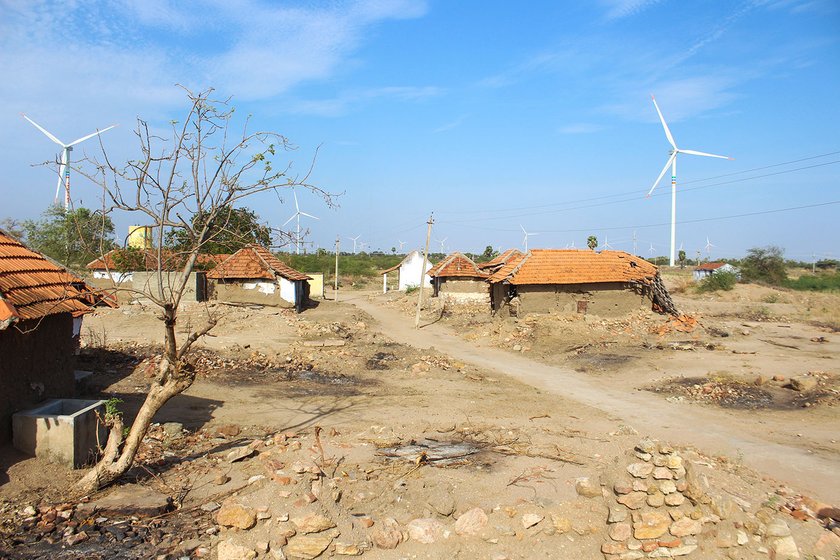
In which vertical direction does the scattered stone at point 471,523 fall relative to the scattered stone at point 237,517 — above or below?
below

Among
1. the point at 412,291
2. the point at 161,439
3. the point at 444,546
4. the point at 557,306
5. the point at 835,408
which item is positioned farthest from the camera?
the point at 412,291

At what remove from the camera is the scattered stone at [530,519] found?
233 inches

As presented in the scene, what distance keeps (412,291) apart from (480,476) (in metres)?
37.2

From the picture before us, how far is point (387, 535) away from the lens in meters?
5.70

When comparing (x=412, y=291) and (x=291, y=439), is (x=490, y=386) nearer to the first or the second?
(x=291, y=439)

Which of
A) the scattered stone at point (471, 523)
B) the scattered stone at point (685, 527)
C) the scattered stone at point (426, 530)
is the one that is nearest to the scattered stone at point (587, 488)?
the scattered stone at point (685, 527)

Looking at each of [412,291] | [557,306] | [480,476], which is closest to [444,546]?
[480,476]

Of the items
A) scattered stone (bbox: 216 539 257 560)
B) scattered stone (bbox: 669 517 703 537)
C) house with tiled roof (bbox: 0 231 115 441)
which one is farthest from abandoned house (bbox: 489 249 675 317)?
scattered stone (bbox: 216 539 257 560)

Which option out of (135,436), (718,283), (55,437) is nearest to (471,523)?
(135,436)

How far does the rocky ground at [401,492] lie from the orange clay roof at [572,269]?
41.6 feet

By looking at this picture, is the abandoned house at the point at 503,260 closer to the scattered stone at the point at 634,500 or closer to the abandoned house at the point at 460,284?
the abandoned house at the point at 460,284

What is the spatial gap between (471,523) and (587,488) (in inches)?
57.8

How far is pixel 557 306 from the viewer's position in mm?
24734

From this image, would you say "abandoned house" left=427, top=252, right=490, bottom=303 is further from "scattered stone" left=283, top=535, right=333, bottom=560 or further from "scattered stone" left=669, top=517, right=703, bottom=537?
"scattered stone" left=283, top=535, right=333, bottom=560
